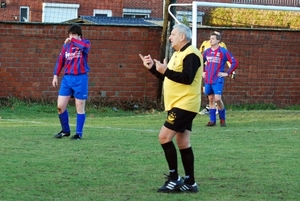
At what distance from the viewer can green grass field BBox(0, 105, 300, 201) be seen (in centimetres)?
797

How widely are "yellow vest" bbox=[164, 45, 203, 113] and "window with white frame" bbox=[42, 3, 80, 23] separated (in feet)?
52.8

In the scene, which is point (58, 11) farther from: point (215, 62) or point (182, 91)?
point (182, 91)

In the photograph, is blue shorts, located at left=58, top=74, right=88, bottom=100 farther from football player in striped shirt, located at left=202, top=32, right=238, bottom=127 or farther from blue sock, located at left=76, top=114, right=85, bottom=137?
football player in striped shirt, located at left=202, top=32, right=238, bottom=127

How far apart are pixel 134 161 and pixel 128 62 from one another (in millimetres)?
9700

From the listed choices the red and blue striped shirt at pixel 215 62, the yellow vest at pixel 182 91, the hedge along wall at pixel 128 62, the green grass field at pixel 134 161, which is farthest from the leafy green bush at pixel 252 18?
the yellow vest at pixel 182 91

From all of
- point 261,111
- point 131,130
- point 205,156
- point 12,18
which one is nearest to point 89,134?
point 131,130

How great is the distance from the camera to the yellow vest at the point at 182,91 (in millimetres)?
8078

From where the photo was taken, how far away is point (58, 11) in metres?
27.4

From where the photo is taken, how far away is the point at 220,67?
51.0 ft

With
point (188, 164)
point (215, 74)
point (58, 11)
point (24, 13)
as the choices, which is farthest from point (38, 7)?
point (188, 164)

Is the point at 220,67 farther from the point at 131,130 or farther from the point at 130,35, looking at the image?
the point at 130,35

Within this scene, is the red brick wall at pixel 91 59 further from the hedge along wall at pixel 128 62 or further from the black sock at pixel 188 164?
the black sock at pixel 188 164

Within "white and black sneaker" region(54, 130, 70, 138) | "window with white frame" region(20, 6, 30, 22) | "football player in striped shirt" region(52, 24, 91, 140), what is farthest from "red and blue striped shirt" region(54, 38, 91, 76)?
"window with white frame" region(20, 6, 30, 22)

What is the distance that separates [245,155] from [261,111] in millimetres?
8956
